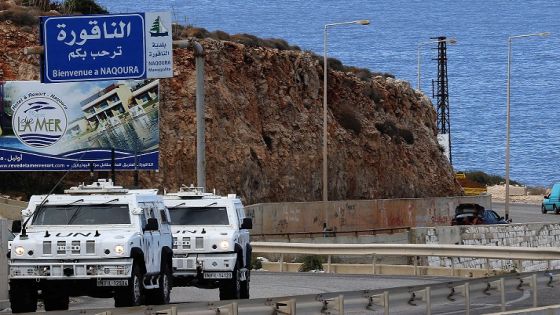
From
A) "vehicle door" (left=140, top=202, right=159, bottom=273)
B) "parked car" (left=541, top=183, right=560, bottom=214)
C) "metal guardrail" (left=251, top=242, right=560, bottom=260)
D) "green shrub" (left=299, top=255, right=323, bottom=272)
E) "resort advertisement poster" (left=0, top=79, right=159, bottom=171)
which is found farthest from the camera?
"parked car" (left=541, top=183, right=560, bottom=214)

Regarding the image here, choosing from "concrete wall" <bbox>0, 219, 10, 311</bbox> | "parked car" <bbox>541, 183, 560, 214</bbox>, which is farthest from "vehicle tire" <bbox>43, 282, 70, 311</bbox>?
"parked car" <bbox>541, 183, 560, 214</bbox>

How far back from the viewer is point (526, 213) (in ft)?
293

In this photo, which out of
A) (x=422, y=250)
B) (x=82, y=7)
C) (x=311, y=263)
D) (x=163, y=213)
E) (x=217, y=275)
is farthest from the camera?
(x=82, y=7)

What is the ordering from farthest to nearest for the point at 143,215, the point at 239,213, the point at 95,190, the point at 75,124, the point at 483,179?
the point at 483,179 → the point at 75,124 → the point at 239,213 → the point at 95,190 → the point at 143,215

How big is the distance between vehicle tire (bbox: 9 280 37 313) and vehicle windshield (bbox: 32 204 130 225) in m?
1.23

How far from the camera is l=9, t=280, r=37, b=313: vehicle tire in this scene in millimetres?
23703

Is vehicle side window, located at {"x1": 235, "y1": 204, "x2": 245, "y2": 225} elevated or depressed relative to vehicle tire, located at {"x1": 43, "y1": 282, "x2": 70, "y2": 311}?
elevated

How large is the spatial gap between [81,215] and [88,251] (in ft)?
3.64

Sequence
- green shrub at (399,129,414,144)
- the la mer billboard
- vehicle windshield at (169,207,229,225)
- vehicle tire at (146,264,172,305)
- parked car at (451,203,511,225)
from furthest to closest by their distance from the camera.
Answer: green shrub at (399,129,414,144), parked car at (451,203,511,225), the la mer billboard, vehicle windshield at (169,207,229,225), vehicle tire at (146,264,172,305)

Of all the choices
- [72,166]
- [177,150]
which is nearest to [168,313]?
[72,166]

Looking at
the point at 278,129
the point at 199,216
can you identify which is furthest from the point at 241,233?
the point at 278,129

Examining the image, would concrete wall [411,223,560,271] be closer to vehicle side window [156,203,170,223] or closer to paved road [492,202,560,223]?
paved road [492,202,560,223]

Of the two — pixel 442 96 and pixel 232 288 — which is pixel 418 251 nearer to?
pixel 232 288

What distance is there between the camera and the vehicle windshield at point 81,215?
973 inches
